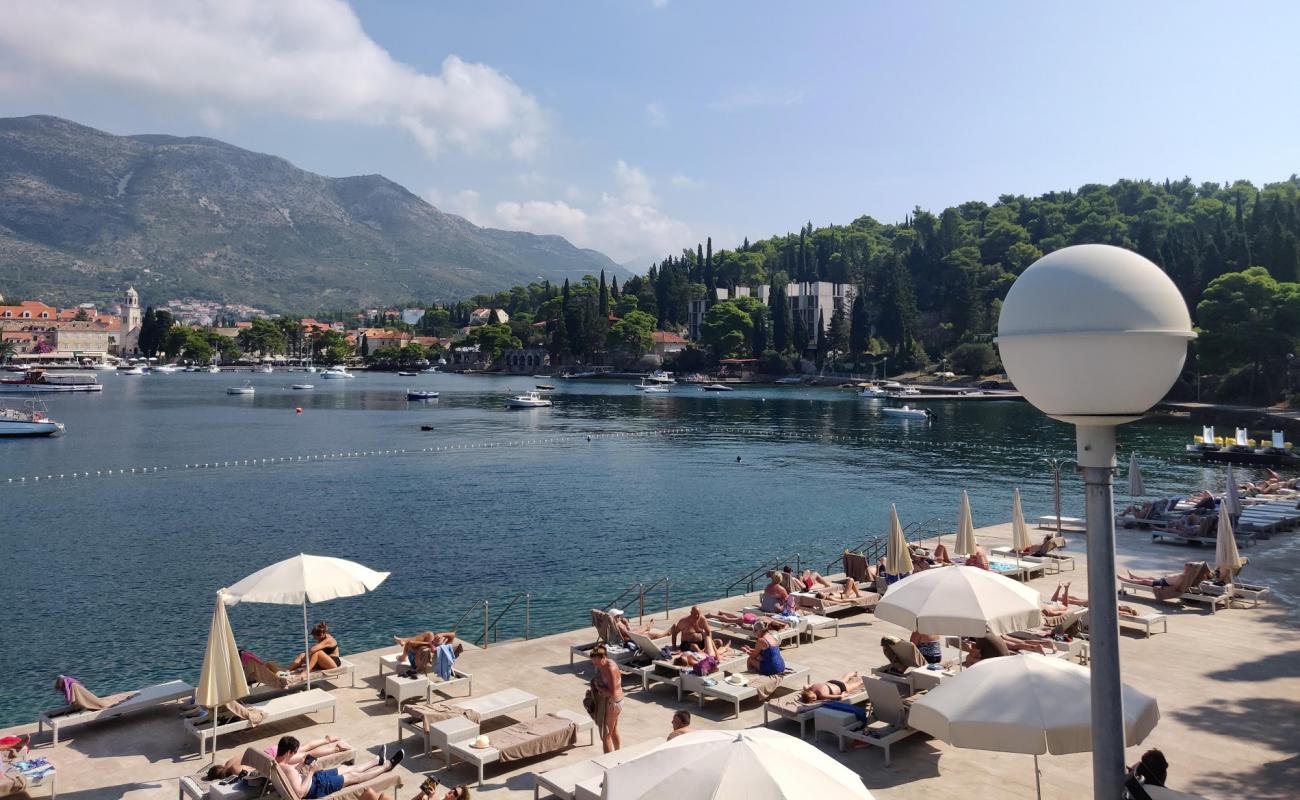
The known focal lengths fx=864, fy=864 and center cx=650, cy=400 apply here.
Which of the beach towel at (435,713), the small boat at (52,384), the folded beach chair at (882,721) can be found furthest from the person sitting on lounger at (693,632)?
the small boat at (52,384)

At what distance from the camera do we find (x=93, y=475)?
43.7 m

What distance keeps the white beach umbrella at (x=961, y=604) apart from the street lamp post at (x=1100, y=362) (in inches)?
220

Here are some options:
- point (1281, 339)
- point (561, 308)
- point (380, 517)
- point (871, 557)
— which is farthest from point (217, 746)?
point (561, 308)

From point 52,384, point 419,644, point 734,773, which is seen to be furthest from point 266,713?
point 52,384

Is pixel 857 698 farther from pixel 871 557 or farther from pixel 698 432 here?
pixel 698 432

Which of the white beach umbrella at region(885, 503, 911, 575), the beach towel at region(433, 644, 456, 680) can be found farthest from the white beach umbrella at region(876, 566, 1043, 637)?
the white beach umbrella at region(885, 503, 911, 575)

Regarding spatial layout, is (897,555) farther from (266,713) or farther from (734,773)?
(734,773)

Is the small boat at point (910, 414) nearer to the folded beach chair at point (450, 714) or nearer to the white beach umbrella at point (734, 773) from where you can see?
the folded beach chair at point (450, 714)

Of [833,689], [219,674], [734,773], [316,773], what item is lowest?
[833,689]

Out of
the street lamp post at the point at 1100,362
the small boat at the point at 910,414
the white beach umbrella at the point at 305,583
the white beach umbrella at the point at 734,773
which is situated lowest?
the small boat at the point at 910,414

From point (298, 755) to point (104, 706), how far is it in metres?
3.76

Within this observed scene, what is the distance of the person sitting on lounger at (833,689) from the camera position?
1014 cm

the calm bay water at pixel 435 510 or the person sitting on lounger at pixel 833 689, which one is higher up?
the person sitting on lounger at pixel 833 689

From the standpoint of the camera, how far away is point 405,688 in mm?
10703
